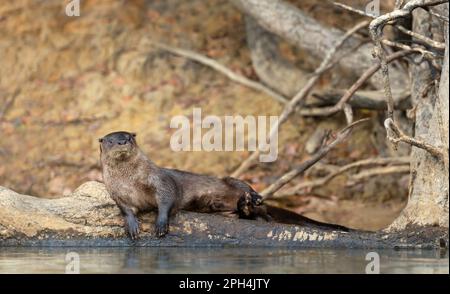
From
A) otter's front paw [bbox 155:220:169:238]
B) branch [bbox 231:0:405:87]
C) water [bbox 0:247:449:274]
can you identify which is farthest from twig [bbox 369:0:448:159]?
branch [bbox 231:0:405:87]

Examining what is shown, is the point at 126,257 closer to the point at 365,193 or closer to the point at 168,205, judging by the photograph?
the point at 168,205

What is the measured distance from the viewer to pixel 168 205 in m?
7.56

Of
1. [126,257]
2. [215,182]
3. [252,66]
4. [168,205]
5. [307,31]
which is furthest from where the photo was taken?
[252,66]

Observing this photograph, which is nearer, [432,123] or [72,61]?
[432,123]

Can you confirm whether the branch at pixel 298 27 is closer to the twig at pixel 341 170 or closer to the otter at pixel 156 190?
the twig at pixel 341 170

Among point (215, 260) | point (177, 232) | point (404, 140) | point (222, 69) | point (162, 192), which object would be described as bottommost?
point (215, 260)

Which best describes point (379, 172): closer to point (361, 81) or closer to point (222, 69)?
point (361, 81)

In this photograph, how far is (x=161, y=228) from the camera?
741 cm

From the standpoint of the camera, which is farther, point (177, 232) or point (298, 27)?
point (298, 27)

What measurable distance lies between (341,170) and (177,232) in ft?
8.07

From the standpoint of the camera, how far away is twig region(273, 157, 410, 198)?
9.48 m

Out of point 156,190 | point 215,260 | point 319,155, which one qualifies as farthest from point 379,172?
point 215,260
